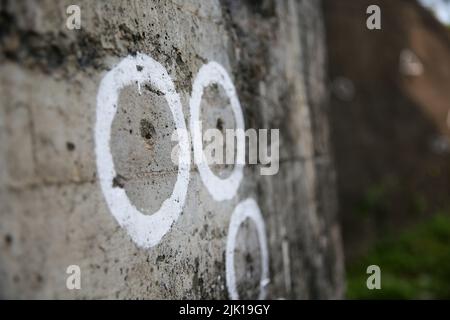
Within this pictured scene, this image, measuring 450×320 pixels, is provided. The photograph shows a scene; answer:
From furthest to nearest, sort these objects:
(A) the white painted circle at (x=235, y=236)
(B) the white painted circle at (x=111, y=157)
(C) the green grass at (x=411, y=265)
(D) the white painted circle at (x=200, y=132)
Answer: (C) the green grass at (x=411, y=265) < (A) the white painted circle at (x=235, y=236) < (D) the white painted circle at (x=200, y=132) < (B) the white painted circle at (x=111, y=157)

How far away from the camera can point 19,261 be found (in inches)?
43.6

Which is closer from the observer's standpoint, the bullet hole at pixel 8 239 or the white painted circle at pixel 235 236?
the bullet hole at pixel 8 239

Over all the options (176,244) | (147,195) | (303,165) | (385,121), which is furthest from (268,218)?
(385,121)

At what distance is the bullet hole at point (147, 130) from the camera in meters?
1.56

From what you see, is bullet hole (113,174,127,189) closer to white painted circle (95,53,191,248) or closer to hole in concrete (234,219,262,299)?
white painted circle (95,53,191,248)

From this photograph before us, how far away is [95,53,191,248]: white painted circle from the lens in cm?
137

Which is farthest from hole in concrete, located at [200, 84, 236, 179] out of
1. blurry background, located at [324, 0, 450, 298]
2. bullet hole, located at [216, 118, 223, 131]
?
blurry background, located at [324, 0, 450, 298]

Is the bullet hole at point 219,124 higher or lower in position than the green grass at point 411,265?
higher

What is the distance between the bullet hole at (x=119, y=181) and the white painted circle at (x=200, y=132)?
460 mm

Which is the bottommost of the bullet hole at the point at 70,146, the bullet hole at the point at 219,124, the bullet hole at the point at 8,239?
the bullet hole at the point at 8,239

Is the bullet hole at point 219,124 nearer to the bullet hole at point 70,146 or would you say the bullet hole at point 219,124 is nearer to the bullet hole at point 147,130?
the bullet hole at point 147,130

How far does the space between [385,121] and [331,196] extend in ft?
16.0

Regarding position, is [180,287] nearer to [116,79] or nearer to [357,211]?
[116,79]

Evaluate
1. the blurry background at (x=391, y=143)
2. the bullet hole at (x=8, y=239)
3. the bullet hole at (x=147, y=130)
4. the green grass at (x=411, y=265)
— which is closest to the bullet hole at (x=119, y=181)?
the bullet hole at (x=147, y=130)
